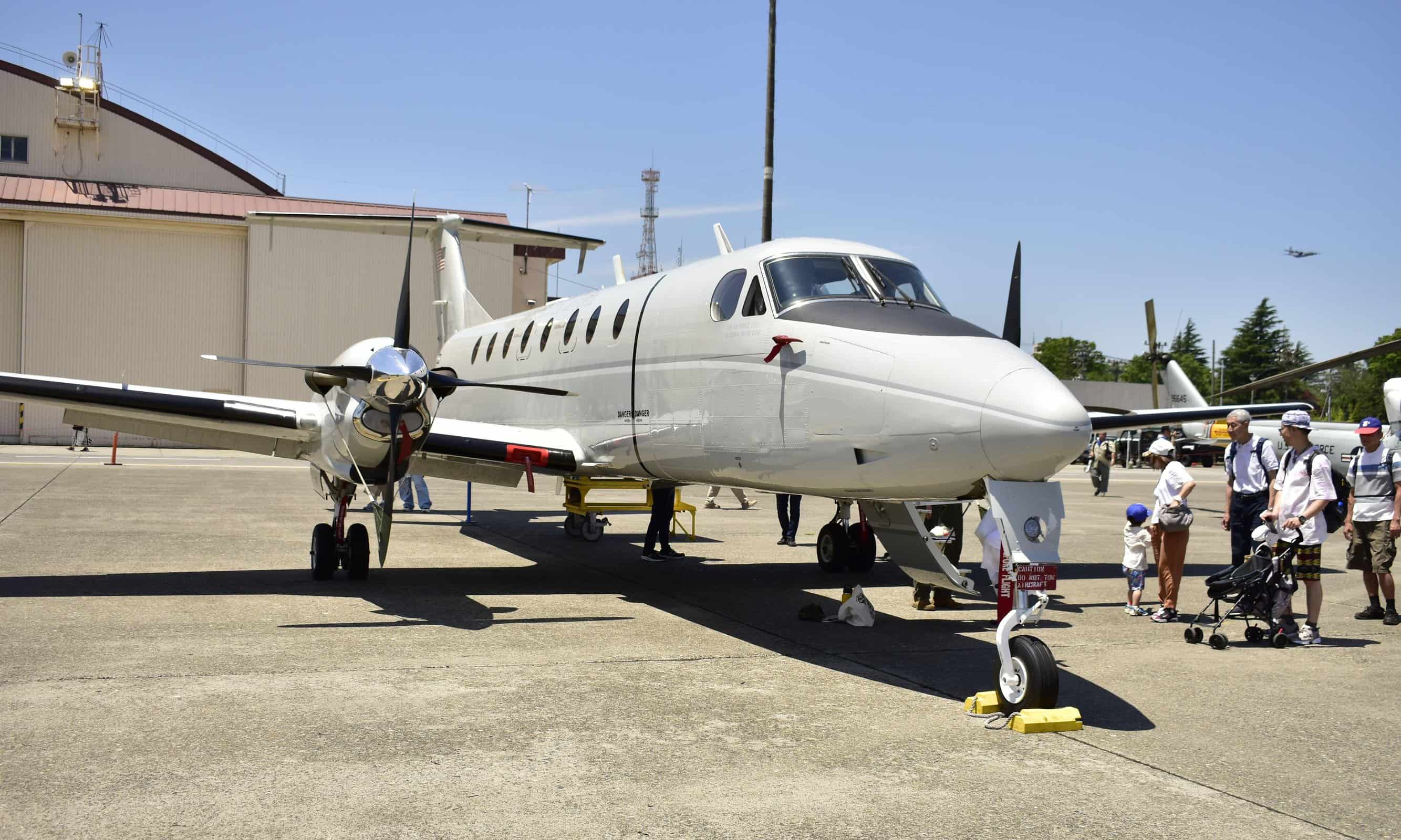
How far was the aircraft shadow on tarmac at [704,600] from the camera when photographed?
7.64m

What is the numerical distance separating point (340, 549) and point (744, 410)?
16.6ft

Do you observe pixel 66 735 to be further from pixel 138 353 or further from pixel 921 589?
pixel 138 353

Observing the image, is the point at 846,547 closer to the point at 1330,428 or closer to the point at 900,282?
the point at 900,282

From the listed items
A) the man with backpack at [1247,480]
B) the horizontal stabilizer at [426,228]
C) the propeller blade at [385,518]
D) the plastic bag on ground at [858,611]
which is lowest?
the plastic bag on ground at [858,611]

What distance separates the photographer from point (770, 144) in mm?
22031

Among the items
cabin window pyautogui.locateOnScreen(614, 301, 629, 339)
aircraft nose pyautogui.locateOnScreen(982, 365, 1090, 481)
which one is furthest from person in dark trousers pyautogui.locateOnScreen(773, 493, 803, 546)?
aircraft nose pyautogui.locateOnScreen(982, 365, 1090, 481)

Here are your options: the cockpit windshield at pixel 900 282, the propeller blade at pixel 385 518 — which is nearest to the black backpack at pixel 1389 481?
the cockpit windshield at pixel 900 282

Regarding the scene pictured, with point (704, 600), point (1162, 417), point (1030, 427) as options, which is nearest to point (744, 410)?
point (1030, 427)

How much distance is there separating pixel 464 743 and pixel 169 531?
10.7 meters

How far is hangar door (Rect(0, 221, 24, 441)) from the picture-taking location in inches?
1528

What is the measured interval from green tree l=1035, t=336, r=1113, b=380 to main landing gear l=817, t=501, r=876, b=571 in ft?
343

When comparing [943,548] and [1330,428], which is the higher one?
Result: [1330,428]

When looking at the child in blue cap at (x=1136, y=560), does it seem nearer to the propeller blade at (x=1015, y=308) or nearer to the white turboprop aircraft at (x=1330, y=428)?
the propeller blade at (x=1015, y=308)

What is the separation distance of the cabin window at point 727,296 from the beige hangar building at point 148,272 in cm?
2853
